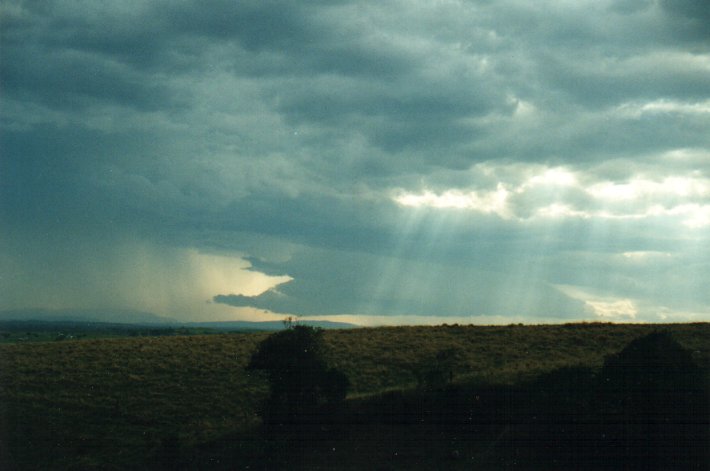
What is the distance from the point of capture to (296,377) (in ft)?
93.4

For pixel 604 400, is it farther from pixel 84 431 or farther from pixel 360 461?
pixel 84 431

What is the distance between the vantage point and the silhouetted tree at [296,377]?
27.9 m

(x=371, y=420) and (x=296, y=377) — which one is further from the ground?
(x=296, y=377)

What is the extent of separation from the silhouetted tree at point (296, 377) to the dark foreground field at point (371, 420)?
652mm

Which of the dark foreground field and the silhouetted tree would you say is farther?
the silhouetted tree

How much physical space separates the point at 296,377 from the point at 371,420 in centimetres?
432

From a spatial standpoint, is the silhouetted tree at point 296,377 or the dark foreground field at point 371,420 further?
the silhouetted tree at point 296,377

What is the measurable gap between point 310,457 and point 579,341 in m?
32.7

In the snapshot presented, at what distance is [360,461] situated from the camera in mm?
23719

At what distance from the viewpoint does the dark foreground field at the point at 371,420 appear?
22.8 metres

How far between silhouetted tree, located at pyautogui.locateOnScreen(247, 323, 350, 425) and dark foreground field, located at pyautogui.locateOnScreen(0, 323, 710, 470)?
652mm

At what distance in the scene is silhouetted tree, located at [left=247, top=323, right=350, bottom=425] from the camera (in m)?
27.9

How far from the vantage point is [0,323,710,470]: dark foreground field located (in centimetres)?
2281

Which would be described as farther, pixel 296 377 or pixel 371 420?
pixel 296 377
